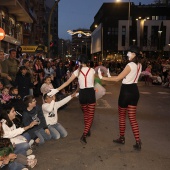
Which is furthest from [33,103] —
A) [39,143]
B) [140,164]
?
[140,164]

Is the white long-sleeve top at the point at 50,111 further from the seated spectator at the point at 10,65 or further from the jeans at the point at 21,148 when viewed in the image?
the seated spectator at the point at 10,65

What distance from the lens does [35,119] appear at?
657cm

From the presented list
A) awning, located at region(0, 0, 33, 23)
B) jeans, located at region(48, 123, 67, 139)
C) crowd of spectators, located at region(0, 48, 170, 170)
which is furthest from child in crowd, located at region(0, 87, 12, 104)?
awning, located at region(0, 0, 33, 23)

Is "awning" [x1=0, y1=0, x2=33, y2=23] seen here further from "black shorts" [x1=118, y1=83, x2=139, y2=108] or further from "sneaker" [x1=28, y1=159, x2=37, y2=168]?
"sneaker" [x1=28, y1=159, x2=37, y2=168]

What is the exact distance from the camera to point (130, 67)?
19.8ft

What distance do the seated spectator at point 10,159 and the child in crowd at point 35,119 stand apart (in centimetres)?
133

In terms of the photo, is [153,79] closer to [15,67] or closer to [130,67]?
[15,67]

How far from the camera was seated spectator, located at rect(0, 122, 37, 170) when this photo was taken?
4.47 m

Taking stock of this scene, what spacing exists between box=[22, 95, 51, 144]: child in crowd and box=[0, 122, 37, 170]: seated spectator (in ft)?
4.36

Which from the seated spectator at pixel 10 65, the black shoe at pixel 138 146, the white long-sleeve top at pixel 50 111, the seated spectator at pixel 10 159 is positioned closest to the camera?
the seated spectator at pixel 10 159

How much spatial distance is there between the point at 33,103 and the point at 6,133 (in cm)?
136

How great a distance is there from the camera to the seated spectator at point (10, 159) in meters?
4.47

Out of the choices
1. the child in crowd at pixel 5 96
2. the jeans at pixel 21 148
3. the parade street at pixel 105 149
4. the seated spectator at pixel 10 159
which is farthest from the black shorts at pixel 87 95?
the child in crowd at pixel 5 96

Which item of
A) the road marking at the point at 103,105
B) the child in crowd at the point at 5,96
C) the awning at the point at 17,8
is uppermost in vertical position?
the awning at the point at 17,8
